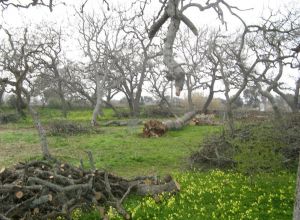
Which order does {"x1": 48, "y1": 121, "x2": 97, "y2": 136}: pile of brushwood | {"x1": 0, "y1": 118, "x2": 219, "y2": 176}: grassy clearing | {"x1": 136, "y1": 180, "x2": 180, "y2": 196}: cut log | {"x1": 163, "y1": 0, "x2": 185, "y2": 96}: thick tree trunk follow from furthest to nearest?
{"x1": 48, "y1": 121, "x2": 97, "y2": 136}: pile of brushwood
{"x1": 0, "y1": 118, "x2": 219, "y2": 176}: grassy clearing
{"x1": 136, "y1": 180, "x2": 180, "y2": 196}: cut log
{"x1": 163, "y1": 0, "x2": 185, "y2": 96}: thick tree trunk

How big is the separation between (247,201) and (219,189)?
108cm

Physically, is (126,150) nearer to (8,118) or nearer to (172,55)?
(172,55)

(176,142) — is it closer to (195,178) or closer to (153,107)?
(195,178)

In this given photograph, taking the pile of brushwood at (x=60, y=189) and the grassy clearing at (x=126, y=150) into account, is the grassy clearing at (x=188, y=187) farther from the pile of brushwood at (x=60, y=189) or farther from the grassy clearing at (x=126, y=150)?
the pile of brushwood at (x=60, y=189)

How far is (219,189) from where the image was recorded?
9.52 meters

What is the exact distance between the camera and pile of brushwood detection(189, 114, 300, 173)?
987cm

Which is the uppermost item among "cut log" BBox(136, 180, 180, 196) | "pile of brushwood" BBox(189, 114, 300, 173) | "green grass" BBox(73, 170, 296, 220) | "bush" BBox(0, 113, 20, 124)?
"bush" BBox(0, 113, 20, 124)

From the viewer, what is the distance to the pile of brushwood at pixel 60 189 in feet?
25.2

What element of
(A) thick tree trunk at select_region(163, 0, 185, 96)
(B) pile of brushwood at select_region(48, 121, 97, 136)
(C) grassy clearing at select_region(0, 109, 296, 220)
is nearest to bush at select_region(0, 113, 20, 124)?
(B) pile of brushwood at select_region(48, 121, 97, 136)

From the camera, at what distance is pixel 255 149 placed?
9.81 m

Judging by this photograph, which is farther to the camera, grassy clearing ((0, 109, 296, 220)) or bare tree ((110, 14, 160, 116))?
bare tree ((110, 14, 160, 116))

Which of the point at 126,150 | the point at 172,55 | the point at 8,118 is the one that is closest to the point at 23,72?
the point at 126,150

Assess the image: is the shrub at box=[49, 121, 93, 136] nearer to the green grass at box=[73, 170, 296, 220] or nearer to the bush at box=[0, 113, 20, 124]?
the bush at box=[0, 113, 20, 124]

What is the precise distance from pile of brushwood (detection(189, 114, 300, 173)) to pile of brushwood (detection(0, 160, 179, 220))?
192cm
